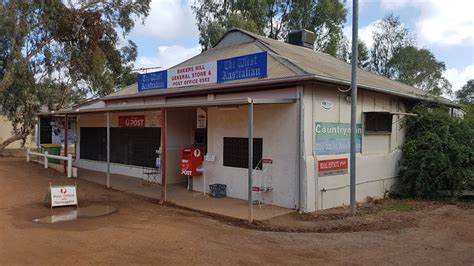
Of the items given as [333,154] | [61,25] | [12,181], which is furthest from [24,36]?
[333,154]

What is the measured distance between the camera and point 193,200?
1034 centimetres

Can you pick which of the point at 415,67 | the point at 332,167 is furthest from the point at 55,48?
the point at 415,67

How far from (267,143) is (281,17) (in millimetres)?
20952

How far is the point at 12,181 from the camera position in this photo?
12461 mm

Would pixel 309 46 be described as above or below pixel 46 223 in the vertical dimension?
above

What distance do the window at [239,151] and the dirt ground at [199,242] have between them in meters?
2.13

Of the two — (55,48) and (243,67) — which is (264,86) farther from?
(55,48)

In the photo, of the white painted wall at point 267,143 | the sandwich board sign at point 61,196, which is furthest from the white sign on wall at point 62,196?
the white painted wall at point 267,143

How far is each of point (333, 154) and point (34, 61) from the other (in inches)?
794

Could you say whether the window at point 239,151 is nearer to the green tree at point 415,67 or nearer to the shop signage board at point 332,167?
the shop signage board at point 332,167

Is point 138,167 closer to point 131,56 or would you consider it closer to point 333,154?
point 333,154

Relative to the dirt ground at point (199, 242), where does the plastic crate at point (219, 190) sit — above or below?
above

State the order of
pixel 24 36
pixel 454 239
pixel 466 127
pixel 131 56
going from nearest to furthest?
pixel 454 239
pixel 466 127
pixel 24 36
pixel 131 56

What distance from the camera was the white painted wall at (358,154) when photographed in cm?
921
